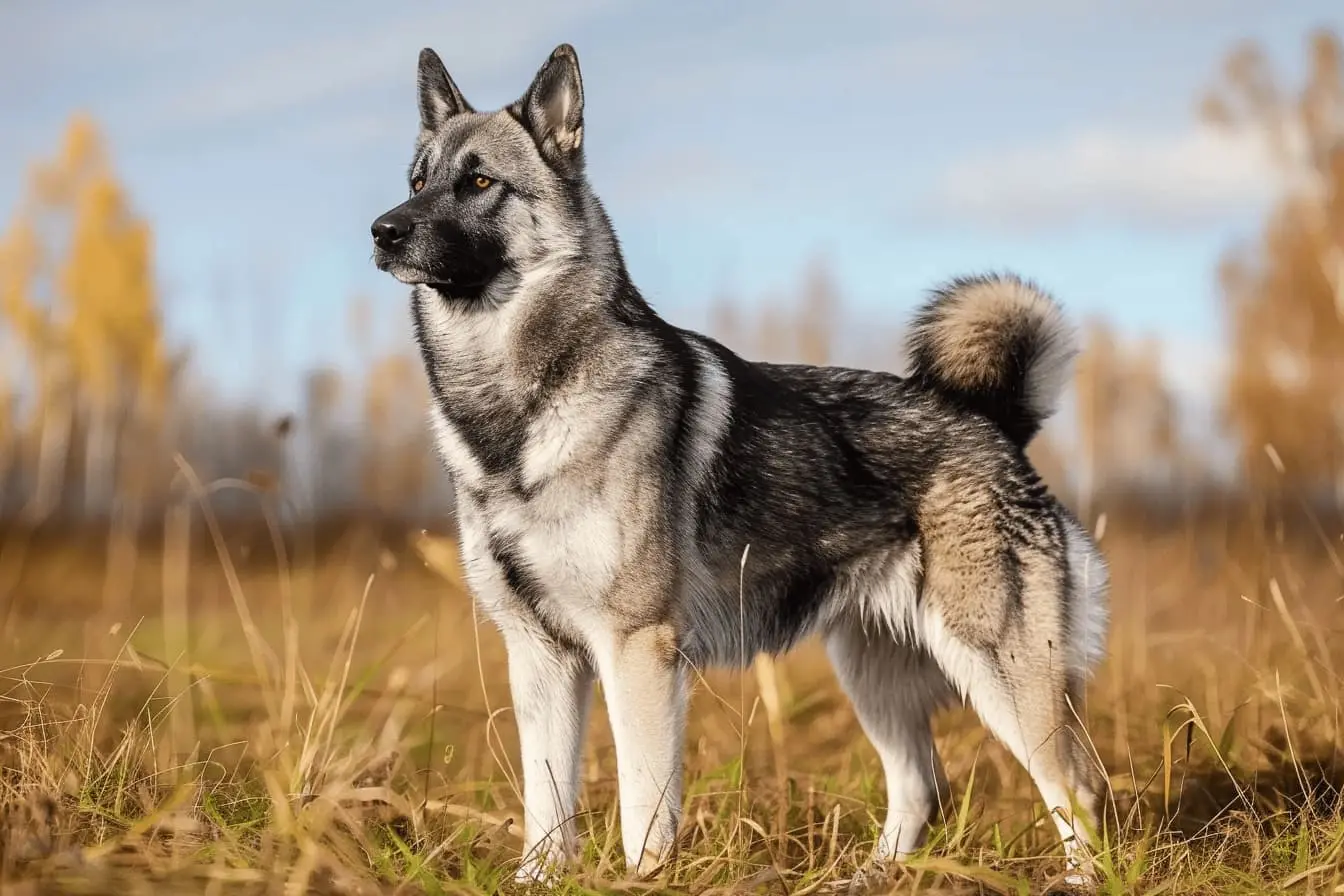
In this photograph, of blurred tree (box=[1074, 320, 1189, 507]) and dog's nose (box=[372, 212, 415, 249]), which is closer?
dog's nose (box=[372, 212, 415, 249])

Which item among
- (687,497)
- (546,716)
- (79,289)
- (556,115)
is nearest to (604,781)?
(546,716)

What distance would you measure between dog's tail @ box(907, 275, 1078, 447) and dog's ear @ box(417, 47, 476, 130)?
201cm

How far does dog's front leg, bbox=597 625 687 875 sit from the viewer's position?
145 inches

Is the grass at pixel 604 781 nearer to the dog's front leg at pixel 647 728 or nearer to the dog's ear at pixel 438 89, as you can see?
the dog's front leg at pixel 647 728

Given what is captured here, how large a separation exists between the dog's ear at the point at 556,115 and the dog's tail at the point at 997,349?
60.8 inches

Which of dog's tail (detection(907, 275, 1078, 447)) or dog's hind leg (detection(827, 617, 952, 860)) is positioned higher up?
dog's tail (detection(907, 275, 1078, 447))

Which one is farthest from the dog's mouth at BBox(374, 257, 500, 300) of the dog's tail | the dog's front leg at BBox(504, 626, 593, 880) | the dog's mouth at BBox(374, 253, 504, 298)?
the dog's tail

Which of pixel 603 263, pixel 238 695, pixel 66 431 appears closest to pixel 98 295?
pixel 66 431

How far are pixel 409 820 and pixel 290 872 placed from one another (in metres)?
0.98

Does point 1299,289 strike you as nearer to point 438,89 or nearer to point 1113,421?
point 1113,421

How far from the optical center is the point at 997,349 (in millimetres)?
4672

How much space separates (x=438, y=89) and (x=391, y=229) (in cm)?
103

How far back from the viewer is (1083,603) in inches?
179

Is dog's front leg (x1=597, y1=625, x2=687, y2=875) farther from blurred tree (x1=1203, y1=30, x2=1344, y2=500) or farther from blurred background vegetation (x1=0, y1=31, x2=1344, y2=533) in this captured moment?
blurred tree (x1=1203, y1=30, x2=1344, y2=500)
